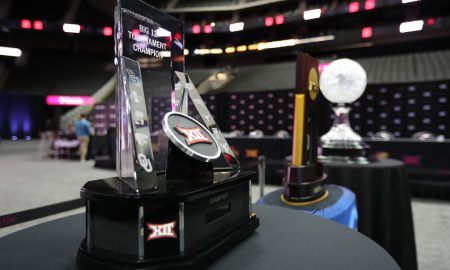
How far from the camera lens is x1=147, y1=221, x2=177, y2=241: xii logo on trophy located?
529 mm

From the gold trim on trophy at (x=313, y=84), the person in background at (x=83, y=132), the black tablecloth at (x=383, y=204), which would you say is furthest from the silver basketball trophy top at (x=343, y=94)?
the person in background at (x=83, y=132)

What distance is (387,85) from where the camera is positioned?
7.92m

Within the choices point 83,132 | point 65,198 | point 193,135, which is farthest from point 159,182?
point 83,132

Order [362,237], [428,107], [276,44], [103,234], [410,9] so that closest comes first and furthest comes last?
1. [103,234]
2. [362,237]
3. [428,107]
4. [410,9]
5. [276,44]

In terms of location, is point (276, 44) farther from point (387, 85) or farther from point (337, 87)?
point (337, 87)

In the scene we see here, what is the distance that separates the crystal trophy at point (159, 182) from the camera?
53 cm

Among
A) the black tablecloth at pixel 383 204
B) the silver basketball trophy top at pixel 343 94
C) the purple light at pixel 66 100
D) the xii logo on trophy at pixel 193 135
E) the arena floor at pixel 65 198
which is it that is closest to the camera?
the xii logo on trophy at pixel 193 135

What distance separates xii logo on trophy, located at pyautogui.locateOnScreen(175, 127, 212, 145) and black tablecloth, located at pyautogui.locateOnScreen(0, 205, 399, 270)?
0.77 feet

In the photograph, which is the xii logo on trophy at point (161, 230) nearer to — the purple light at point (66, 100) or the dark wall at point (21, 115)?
the purple light at point (66, 100)

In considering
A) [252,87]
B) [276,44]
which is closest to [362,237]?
[252,87]

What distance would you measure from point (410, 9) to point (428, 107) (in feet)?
27.3

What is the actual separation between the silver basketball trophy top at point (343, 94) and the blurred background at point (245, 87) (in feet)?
1.00

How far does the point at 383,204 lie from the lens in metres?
1.79

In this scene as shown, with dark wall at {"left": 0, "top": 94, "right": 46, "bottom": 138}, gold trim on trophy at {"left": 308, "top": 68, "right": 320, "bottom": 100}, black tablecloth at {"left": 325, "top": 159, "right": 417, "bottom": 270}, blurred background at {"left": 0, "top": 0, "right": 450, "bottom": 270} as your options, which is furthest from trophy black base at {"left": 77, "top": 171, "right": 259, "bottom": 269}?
dark wall at {"left": 0, "top": 94, "right": 46, "bottom": 138}
